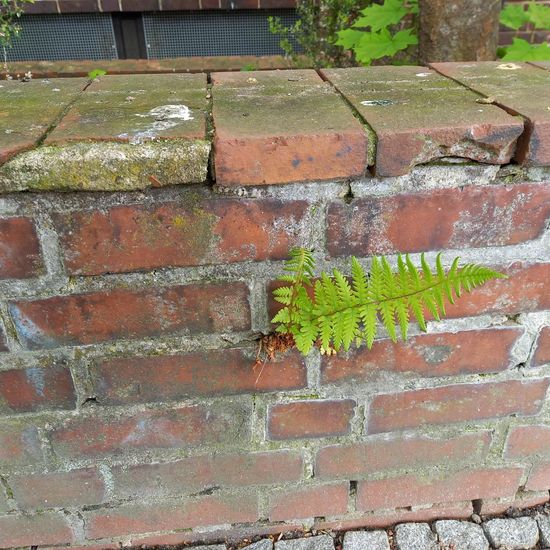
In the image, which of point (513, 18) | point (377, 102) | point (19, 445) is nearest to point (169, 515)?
point (19, 445)

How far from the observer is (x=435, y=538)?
1.36m

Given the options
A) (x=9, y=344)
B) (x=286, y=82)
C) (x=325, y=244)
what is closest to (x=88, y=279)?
(x=9, y=344)

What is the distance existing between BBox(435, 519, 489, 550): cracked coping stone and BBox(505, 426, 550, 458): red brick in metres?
0.23

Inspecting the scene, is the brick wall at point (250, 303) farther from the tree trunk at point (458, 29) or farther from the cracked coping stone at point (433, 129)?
the tree trunk at point (458, 29)

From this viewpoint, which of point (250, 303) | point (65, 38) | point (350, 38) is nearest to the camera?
point (250, 303)

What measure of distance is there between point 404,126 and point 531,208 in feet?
1.04

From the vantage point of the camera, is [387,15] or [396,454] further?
[387,15]

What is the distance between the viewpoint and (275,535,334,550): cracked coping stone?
1.34 meters

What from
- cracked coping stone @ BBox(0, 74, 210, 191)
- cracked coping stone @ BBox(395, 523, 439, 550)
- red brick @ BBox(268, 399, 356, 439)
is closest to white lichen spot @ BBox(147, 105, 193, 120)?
cracked coping stone @ BBox(0, 74, 210, 191)

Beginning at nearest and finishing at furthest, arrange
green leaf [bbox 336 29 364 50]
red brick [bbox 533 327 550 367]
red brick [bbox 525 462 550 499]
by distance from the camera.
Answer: red brick [bbox 533 327 550 367] < red brick [bbox 525 462 550 499] < green leaf [bbox 336 29 364 50]

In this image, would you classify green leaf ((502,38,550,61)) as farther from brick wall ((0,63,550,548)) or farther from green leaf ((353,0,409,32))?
brick wall ((0,63,550,548))

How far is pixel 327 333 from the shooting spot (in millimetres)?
933

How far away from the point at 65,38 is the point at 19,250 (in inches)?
127

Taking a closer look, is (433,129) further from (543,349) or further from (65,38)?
(65,38)
